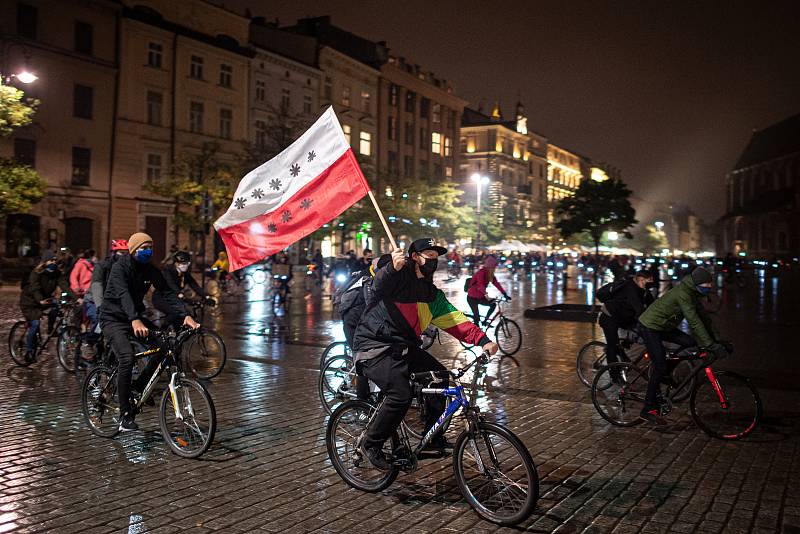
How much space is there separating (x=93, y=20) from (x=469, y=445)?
4027 cm

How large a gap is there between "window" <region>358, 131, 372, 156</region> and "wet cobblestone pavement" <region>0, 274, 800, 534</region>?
2154 inches

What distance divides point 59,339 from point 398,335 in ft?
25.8

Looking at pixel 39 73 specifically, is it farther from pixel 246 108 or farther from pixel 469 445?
pixel 469 445

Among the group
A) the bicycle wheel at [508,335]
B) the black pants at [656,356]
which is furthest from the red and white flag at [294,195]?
the bicycle wheel at [508,335]

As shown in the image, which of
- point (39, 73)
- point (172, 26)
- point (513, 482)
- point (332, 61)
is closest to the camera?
point (513, 482)

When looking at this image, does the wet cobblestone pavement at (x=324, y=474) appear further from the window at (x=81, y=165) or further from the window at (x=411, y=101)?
the window at (x=411, y=101)

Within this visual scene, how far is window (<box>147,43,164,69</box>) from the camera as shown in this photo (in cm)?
4222

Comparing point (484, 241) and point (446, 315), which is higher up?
point (484, 241)

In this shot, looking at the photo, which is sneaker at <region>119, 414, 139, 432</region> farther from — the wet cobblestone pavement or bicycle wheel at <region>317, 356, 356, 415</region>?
bicycle wheel at <region>317, 356, 356, 415</region>

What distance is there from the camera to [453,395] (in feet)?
17.1

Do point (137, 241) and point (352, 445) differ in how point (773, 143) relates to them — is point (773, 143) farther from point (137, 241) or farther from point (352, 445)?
point (352, 445)

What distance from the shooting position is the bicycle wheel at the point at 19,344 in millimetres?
11555

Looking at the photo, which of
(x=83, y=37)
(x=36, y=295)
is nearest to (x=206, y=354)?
(x=36, y=295)

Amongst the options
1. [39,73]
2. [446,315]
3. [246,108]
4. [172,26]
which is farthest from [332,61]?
[446,315]
